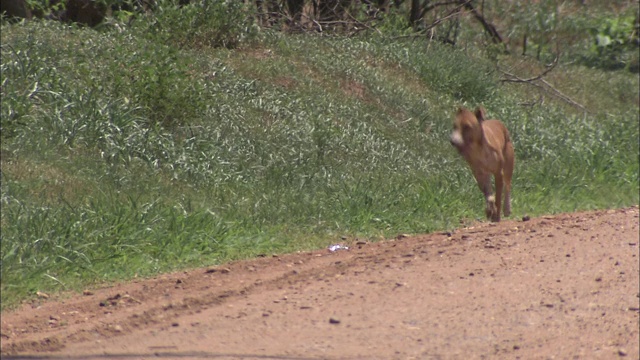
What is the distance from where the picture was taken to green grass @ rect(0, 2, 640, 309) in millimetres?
7844

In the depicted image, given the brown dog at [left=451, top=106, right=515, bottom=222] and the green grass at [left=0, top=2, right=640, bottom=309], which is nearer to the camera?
the green grass at [left=0, top=2, right=640, bottom=309]

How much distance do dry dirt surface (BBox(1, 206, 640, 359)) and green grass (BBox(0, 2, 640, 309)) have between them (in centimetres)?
58

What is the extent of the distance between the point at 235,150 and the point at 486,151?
261 centimetres

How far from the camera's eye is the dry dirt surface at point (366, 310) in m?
5.58

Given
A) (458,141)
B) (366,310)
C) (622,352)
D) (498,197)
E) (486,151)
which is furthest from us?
(498,197)

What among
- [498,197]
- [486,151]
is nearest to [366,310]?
[486,151]

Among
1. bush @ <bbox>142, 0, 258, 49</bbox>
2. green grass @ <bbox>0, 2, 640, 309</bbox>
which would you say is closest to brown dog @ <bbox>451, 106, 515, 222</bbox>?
green grass @ <bbox>0, 2, 640, 309</bbox>

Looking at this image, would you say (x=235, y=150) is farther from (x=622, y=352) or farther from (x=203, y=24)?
(x=622, y=352)

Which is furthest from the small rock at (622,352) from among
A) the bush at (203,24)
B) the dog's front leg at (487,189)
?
the bush at (203,24)

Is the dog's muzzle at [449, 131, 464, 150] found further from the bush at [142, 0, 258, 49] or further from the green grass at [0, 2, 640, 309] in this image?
the bush at [142, 0, 258, 49]

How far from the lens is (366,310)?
630 centimetres

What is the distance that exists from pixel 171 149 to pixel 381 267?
3267mm

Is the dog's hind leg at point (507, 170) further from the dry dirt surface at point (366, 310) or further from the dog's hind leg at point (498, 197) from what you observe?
the dry dirt surface at point (366, 310)

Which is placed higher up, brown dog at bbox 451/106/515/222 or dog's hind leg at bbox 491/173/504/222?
brown dog at bbox 451/106/515/222
